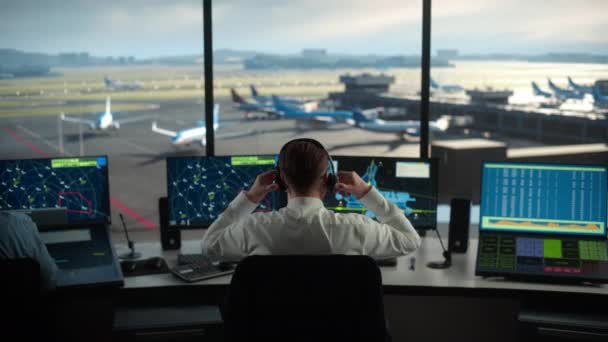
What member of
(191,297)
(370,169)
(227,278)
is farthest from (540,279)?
(191,297)

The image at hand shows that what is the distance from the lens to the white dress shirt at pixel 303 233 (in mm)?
1611

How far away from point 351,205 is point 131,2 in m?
18.3

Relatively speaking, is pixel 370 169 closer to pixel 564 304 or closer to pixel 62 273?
pixel 564 304

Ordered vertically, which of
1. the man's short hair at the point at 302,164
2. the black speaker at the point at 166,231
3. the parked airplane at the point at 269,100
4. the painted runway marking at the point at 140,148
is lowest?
the painted runway marking at the point at 140,148

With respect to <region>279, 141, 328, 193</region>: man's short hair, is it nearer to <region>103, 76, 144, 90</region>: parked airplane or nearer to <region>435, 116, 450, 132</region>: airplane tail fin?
<region>435, 116, 450, 132</region>: airplane tail fin

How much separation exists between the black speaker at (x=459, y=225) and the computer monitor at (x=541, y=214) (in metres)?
0.13

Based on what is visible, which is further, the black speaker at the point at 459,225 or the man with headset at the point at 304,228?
the black speaker at the point at 459,225

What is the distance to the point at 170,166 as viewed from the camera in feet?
9.23

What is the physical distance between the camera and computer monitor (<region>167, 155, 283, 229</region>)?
2.84 metres

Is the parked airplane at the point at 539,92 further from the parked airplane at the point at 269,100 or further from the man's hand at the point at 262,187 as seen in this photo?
the man's hand at the point at 262,187

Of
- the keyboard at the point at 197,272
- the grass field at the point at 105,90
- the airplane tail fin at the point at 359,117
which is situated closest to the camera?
the keyboard at the point at 197,272

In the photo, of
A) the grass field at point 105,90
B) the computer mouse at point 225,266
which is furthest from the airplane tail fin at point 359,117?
the computer mouse at point 225,266

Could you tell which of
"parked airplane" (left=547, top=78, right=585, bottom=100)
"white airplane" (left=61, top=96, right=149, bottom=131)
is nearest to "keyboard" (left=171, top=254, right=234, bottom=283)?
"parked airplane" (left=547, top=78, right=585, bottom=100)

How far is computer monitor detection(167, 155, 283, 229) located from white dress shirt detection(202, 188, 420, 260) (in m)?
1.04
